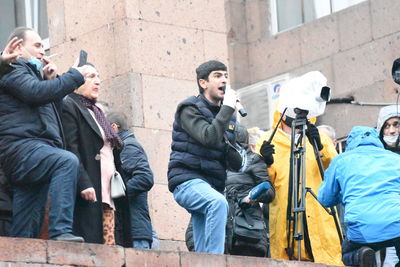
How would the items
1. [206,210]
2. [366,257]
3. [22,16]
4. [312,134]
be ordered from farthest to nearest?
1. [22,16]
2. [312,134]
3. [206,210]
4. [366,257]

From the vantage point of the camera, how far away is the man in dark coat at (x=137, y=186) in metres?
14.3

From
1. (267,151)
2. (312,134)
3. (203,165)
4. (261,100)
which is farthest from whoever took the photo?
(261,100)

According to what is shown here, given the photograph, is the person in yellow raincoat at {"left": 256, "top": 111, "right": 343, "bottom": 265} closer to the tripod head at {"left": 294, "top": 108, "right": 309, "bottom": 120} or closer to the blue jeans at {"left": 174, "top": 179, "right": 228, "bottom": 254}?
the tripod head at {"left": 294, "top": 108, "right": 309, "bottom": 120}

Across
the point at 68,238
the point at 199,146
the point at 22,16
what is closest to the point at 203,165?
the point at 199,146

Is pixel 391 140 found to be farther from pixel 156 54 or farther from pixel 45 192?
pixel 45 192

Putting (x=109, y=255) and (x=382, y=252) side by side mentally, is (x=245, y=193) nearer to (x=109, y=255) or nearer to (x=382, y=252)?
(x=382, y=252)

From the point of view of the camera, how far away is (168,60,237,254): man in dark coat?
43.6 ft

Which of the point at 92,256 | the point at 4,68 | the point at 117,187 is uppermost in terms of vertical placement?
the point at 4,68

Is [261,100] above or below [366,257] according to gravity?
above

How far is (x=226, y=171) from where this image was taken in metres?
14.1

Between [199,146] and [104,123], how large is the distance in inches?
30.4

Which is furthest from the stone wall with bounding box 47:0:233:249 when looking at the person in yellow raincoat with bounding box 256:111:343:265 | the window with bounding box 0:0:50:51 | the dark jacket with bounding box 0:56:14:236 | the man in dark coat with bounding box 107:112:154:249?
the dark jacket with bounding box 0:56:14:236

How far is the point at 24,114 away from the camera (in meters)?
12.6

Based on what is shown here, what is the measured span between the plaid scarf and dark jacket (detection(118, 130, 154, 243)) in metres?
0.76
